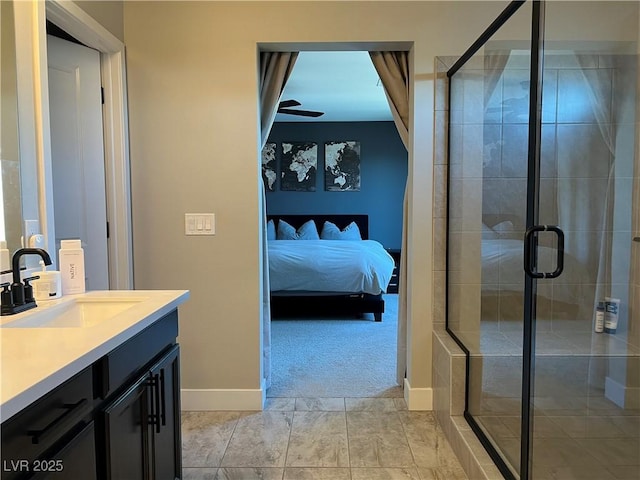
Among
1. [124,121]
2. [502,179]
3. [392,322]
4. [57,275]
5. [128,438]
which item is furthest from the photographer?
[392,322]

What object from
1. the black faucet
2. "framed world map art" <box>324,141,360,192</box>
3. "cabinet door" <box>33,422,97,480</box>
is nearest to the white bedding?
"framed world map art" <box>324,141,360,192</box>

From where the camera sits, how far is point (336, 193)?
23.7 feet

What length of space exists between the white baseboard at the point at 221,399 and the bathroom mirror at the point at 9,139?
142 cm

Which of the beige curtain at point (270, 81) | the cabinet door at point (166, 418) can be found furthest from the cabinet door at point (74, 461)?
the beige curtain at point (270, 81)

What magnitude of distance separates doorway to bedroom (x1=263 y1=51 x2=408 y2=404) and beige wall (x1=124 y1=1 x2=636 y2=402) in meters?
0.60

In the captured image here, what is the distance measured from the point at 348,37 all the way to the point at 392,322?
3032 millimetres

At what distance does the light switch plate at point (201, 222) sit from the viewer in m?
2.66

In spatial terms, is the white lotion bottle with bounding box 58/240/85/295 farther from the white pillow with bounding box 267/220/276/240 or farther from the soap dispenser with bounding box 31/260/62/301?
the white pillow with bounding box 267/220/276/240

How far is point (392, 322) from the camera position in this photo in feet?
15.5

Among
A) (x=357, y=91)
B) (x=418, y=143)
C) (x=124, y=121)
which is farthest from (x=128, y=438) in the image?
(x=357, y=91)

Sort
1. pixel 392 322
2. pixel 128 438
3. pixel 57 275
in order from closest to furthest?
1. pixel 128 438
2. pixel 57 275
3. pixel 392 322

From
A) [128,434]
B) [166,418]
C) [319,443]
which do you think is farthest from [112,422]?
[319,443]

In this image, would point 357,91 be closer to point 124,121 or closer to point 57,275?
point 124,121

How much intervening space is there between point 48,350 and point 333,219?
6.24 meters
